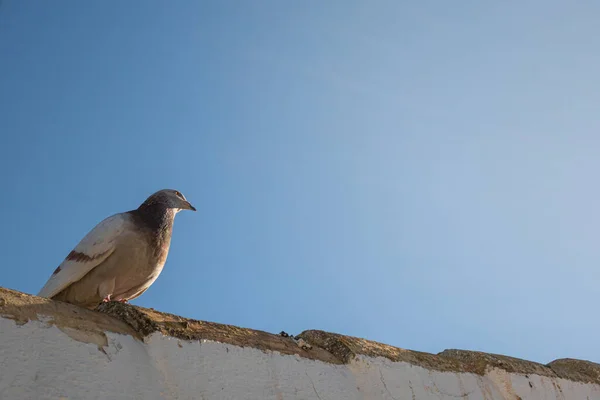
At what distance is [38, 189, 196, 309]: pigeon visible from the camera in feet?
12.0

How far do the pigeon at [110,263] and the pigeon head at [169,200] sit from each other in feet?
1.26

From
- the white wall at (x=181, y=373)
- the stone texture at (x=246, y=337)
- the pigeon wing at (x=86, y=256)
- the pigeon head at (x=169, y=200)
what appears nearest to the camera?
the white wall at (x=181, y=373)

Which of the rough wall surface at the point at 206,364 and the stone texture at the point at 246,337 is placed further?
the stone texture at the point at 246,337

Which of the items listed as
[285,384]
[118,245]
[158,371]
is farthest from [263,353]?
[118,245]

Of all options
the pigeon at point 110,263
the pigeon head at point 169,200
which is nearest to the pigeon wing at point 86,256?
the pigeon at point 110,263

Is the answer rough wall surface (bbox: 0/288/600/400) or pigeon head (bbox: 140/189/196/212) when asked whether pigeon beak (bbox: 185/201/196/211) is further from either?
rough wall surface (bbox: 0/288/600/400)

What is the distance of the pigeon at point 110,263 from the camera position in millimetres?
3645

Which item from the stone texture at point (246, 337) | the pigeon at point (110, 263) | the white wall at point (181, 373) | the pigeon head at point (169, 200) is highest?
the pigeon head at point (169, 200)

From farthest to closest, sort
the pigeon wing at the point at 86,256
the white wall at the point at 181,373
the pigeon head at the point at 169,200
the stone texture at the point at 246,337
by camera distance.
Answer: the pigeon head at the point at 169,200, the pigeon wing at the point at 86,256, the stone texture at the point at 246,337, the white wall at the point at 181,373

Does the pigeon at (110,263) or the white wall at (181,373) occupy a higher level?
the pigeon at (110,263)

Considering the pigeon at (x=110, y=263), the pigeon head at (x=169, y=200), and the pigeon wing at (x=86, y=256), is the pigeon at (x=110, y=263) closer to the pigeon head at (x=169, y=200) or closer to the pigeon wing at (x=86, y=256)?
the pigeon wing at (x=86, y=256)

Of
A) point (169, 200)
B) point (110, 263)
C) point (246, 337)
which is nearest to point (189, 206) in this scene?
point (169, 200)

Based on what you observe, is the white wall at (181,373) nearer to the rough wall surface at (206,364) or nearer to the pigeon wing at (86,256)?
the rough wall surface at (206,364)

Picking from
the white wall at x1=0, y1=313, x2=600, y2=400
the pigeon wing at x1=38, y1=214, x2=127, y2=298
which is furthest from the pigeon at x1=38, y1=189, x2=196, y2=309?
the white wall at x1=0, y1=313, x2=600, y2=400
